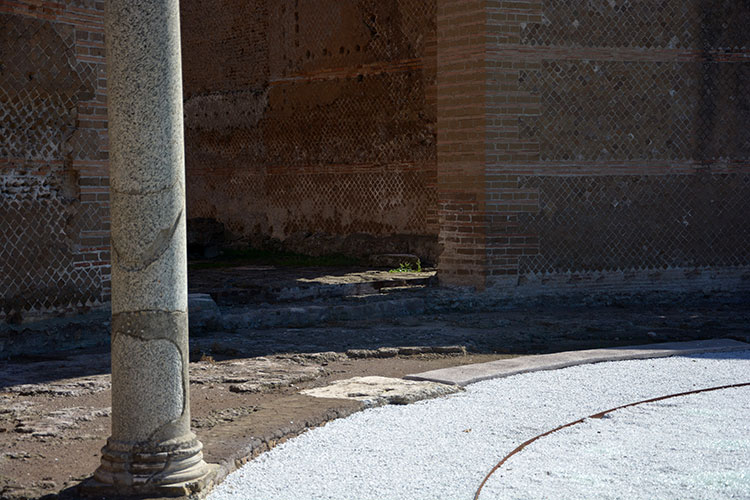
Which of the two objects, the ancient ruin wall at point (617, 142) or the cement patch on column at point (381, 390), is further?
the ancient ruin wall at point (617, 142)

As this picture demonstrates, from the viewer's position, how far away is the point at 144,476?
12.6ft

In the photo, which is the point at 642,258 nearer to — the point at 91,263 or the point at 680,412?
the point at 680,412

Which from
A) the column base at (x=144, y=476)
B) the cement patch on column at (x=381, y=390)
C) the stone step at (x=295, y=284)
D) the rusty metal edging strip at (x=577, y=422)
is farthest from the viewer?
the stone step at (x=295, y=284)

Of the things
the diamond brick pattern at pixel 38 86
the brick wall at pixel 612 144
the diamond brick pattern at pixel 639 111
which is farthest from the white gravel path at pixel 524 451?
the diamond brick pattern at pixel 639 111

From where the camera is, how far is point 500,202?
9656 mm

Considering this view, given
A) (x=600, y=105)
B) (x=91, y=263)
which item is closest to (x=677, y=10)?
(x=600, y=105)

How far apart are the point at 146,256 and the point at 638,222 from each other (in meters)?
7.44

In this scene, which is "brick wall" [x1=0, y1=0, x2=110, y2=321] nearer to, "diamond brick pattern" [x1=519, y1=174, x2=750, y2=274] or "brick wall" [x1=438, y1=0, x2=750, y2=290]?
"brick wall" [x1=438, y1=0, x2=750, y2=290]

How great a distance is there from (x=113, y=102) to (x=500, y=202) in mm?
6228

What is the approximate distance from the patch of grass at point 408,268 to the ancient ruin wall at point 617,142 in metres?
2.51

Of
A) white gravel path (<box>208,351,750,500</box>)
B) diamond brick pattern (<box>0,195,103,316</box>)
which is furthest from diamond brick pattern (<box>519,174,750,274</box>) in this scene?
diamond brick pattern (<box>0,195,103,316</box>)

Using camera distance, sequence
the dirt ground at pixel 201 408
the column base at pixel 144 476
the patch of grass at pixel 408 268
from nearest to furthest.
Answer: the column base at pixel 144 476 < the dirt ground at pixel 201 408 < the patch of grass at pixel 408 268

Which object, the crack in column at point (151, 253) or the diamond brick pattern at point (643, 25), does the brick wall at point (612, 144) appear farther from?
the crack in column at point (151, 253)

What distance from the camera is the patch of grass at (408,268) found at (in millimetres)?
12055
